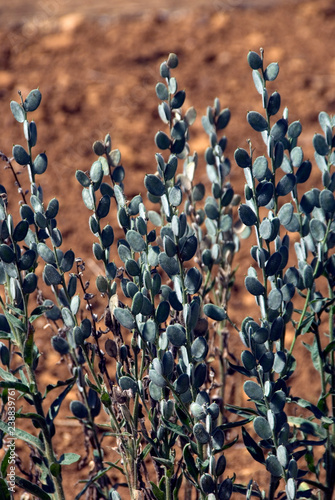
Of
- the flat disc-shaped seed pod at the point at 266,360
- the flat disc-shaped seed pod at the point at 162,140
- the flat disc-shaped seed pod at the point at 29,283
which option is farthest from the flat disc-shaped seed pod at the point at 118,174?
the flat disc-shaped seed pod at the point at 266,360

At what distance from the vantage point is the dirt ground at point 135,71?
148 inches

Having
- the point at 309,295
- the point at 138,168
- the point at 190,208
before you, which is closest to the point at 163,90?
the point at 190,208

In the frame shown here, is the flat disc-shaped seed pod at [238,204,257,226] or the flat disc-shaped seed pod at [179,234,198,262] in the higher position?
the flat disc-shaped seed pod at [238,204,257,226]

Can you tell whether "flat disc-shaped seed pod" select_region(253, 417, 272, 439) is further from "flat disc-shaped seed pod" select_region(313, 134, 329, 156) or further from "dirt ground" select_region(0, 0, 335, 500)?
A: "dirt ground" select_region(0, 0, 335, 500)

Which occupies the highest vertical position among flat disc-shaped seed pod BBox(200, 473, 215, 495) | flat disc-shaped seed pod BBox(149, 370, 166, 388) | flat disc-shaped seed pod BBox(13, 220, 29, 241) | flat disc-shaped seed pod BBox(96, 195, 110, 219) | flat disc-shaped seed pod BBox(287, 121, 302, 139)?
flat disc-shaped seed pod BBox(287, 121, 302, 139)

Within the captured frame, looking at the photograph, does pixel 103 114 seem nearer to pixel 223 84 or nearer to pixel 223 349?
pixel 223 84

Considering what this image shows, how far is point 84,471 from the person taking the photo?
7.48 ft

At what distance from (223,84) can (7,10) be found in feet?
6.48

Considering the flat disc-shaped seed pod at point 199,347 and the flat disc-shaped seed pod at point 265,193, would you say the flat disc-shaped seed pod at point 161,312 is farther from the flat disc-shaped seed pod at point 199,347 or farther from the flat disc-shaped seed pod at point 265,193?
the flat disc-shaped seed pod at point 265,193

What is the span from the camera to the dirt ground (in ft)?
12.4

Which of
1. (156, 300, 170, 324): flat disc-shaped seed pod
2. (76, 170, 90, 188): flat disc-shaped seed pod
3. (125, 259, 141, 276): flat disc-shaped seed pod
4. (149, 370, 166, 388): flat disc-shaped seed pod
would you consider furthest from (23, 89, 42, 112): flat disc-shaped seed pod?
(149, 370, 166, 388): flat disc-shaped seed pod

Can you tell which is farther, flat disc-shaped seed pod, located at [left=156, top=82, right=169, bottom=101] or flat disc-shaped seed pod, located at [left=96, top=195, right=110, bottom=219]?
flat disc-shaped seed pod, located at [left=156, top=82, right=169, bottom=101]

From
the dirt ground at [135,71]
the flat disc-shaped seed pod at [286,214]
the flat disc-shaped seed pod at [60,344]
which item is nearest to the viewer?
the flat disc-shaped seed pod at [286,214]

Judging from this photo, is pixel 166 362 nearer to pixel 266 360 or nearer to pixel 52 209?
pixel 266 360
